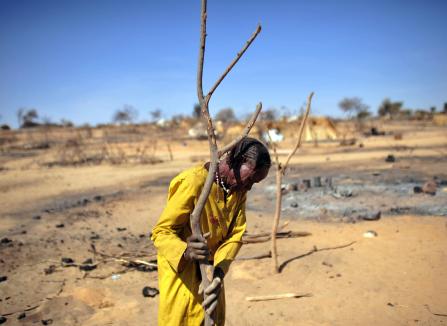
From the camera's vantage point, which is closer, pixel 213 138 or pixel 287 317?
pixel 213 138

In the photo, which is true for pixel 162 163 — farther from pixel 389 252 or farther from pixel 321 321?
pixel 321 321

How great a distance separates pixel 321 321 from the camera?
3598 mm

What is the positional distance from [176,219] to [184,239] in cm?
21

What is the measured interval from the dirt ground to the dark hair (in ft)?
7.77

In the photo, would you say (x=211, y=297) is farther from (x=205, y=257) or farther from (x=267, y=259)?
(x=267, y=259)

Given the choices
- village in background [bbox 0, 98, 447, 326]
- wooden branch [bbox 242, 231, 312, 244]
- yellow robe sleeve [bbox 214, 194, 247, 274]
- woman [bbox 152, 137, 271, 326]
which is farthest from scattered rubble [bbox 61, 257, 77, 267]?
yellow robe sleeve [bbox 214, 194, 247, 274]

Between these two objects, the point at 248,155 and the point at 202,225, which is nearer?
the point at 248,155

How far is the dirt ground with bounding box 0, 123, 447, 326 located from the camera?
3795 mm

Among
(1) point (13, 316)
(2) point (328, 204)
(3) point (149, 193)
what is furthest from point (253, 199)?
(1) point (13, 316)

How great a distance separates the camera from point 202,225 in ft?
6.41

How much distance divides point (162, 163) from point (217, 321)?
13.6 meters

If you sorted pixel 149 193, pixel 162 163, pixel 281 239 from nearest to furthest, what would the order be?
pixel 281 239, pixel 149 193, pixel 162 163

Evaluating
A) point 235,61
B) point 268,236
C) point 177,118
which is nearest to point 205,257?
point 235,61

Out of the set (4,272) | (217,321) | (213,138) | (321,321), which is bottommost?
(321,321)
